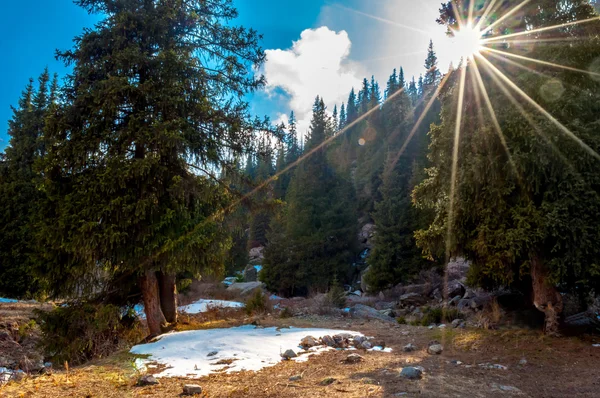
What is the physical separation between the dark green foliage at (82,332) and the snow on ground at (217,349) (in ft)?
3.83

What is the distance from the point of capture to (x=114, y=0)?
8.35 metres

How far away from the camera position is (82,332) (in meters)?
7.32

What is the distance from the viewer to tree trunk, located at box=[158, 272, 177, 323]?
870 cm

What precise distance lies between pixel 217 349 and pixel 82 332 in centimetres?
325

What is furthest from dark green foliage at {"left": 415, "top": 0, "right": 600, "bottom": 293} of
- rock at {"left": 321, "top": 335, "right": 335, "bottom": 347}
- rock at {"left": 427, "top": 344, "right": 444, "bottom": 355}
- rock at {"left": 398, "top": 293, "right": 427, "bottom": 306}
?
rock at {"left": 398, "top": 293, "right": 427, "bottom": 306}

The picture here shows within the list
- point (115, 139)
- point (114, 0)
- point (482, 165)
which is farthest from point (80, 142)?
point (482, 165)

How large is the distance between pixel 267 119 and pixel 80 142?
13.2ft

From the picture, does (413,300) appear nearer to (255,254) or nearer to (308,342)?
(308,342)

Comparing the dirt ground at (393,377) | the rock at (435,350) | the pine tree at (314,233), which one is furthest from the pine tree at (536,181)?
the pine tree at (314,233)

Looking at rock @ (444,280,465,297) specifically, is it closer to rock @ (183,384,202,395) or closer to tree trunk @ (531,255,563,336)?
tree trunk @ (531,255,563,336)

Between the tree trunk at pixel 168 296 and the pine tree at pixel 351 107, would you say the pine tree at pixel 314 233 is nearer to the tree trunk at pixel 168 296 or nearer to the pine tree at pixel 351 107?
the tree trunk at pixel 168 296

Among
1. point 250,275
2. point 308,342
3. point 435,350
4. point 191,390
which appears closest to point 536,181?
point 435,350

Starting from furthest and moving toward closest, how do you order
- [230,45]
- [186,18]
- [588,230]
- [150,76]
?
[230,45]
[186,18]
[150,76]
[588,230]

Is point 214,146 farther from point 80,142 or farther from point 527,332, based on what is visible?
point 527,332
